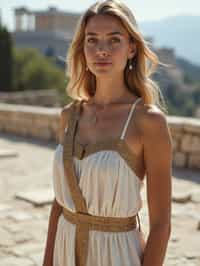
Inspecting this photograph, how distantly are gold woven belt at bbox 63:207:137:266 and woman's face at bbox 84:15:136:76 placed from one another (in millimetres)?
518

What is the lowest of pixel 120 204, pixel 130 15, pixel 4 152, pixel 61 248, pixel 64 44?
pixel 64 44

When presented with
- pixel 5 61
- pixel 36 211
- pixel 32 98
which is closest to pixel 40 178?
pixel 36 211

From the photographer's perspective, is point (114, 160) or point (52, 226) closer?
point (114, 160)

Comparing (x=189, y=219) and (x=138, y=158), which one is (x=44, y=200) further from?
(x=138, y=158)

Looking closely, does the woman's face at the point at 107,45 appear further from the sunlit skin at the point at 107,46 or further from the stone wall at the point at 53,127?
Answer: the stone wall at the point at 53,127

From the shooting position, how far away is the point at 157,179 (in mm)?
1716

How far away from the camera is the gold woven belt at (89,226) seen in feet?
5.86

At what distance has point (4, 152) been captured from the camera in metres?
8.37

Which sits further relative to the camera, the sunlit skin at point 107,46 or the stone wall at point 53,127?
the stone wall at point 53,127

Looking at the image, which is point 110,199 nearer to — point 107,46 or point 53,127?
point 107,46

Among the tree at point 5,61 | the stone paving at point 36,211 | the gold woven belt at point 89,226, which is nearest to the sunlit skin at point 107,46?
the gold woven belt at point 89,226

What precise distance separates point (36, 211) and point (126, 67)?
3.39m

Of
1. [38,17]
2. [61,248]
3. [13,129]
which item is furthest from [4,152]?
[38,17]

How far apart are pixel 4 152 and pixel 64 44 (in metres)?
79.8
